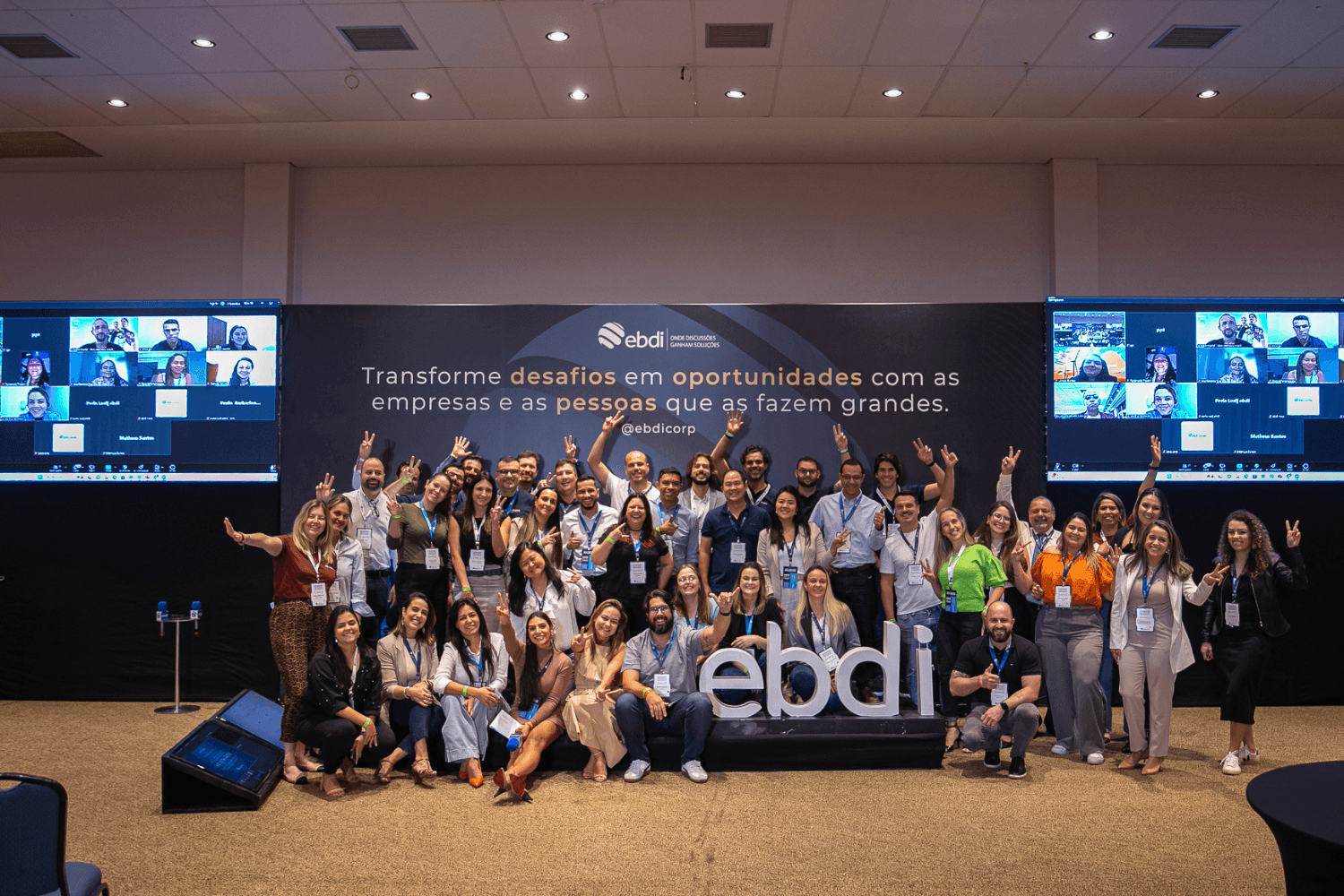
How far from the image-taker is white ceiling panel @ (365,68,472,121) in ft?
18.9

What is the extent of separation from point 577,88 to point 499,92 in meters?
0.52

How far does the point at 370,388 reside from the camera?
21.9 feet

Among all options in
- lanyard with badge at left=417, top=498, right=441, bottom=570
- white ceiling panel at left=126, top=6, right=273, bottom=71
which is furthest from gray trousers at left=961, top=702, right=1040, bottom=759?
white ceiling panel at left=126, top=6, right=273, bottom=71

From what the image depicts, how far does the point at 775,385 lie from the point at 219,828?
427cm

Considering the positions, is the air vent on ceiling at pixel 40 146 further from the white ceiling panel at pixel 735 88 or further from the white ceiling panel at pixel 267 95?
the white ceiling panel at pixel 735 88

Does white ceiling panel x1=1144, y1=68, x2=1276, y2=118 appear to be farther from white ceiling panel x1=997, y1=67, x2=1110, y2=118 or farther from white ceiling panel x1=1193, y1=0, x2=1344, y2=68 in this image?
white ceiling panel x1=997, y1=67, x2=1110, y2=118

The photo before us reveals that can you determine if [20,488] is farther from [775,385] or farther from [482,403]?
[775,385]

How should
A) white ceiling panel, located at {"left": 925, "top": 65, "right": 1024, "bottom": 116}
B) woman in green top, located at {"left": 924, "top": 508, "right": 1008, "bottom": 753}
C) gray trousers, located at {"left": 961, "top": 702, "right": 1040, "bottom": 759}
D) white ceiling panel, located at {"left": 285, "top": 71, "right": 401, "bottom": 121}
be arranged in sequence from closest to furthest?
gray trousers, located at {"left": 961, "top": 702, "right": 1040, "bottom": 759} < woman in green top, located at {"left": 924, "top": 508, "right": 1008, "bottom": 753} < white ceiling panel, located at {"left": 925, "top": 65, "right": 1024, "bottom": 116} < white ceiling panel, located at {"left": 285, "top": 71, "right": 401, "bottom": 121}

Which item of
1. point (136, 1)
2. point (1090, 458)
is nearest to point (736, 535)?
point (1090, 458)

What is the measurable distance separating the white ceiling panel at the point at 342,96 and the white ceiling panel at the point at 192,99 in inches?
23.2

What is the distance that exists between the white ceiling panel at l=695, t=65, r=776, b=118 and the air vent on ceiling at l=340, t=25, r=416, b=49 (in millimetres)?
1753

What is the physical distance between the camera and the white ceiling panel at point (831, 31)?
491 cm

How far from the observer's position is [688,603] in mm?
5262

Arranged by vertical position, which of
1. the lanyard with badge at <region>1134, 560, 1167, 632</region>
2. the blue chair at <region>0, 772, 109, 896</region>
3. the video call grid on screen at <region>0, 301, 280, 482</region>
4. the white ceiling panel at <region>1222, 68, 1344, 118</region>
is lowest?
the blue chair at <region>0, 772, 109, 896</region>
